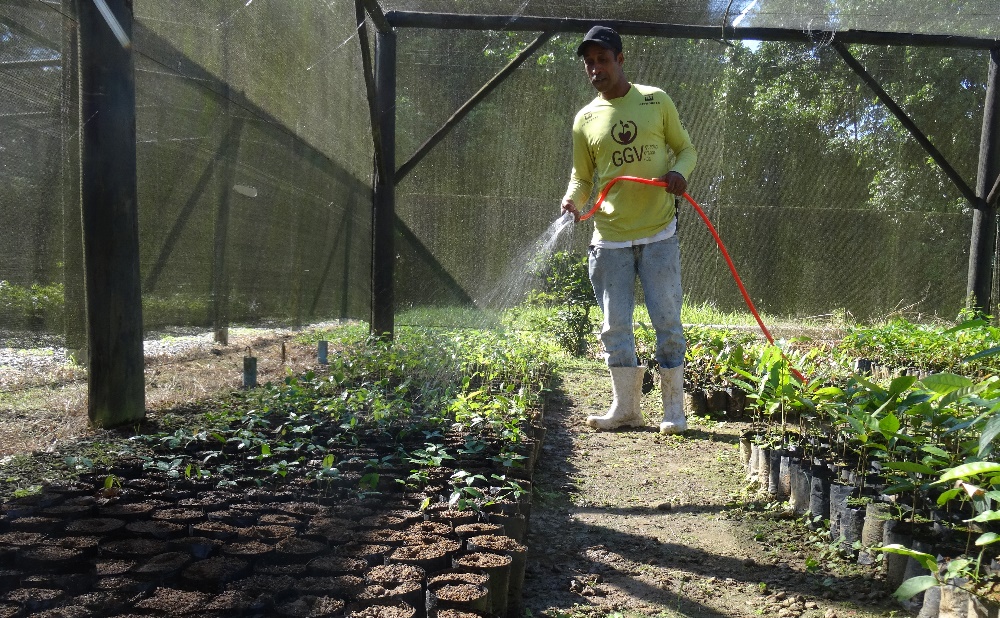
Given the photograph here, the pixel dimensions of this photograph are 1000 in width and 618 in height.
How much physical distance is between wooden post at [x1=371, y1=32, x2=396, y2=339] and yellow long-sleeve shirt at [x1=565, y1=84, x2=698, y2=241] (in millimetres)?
2466

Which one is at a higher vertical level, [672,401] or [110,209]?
[110,209]

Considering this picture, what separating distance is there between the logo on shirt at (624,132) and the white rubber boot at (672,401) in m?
1.16

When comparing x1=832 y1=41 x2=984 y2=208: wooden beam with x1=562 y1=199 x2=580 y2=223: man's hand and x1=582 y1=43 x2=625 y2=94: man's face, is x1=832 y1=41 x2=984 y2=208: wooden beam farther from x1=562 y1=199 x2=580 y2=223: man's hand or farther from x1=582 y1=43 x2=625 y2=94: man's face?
x1=562 y1=199 x2=580 y2=223: man's hand

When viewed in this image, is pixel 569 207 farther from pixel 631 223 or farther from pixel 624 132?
pixel 624 132

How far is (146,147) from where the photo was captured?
136 inches

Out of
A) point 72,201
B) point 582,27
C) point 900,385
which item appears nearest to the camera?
point 900,385

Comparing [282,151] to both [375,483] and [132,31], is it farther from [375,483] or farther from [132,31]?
[375,483]

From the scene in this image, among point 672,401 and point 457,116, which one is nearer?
point 672,401

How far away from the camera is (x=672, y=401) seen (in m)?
3.86

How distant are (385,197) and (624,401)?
2.91 meters

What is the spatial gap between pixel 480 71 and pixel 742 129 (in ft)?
9.30

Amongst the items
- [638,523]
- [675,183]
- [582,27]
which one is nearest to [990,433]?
[638,523]

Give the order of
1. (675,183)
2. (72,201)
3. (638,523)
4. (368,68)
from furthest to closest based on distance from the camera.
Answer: (368,68), (675,183), (72,201), (638,523)

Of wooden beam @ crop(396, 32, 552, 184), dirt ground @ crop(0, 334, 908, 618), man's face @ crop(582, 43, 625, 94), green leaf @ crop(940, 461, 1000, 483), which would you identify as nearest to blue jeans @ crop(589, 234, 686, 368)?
dirt ground @ crop(0, 334, 908, 618)
